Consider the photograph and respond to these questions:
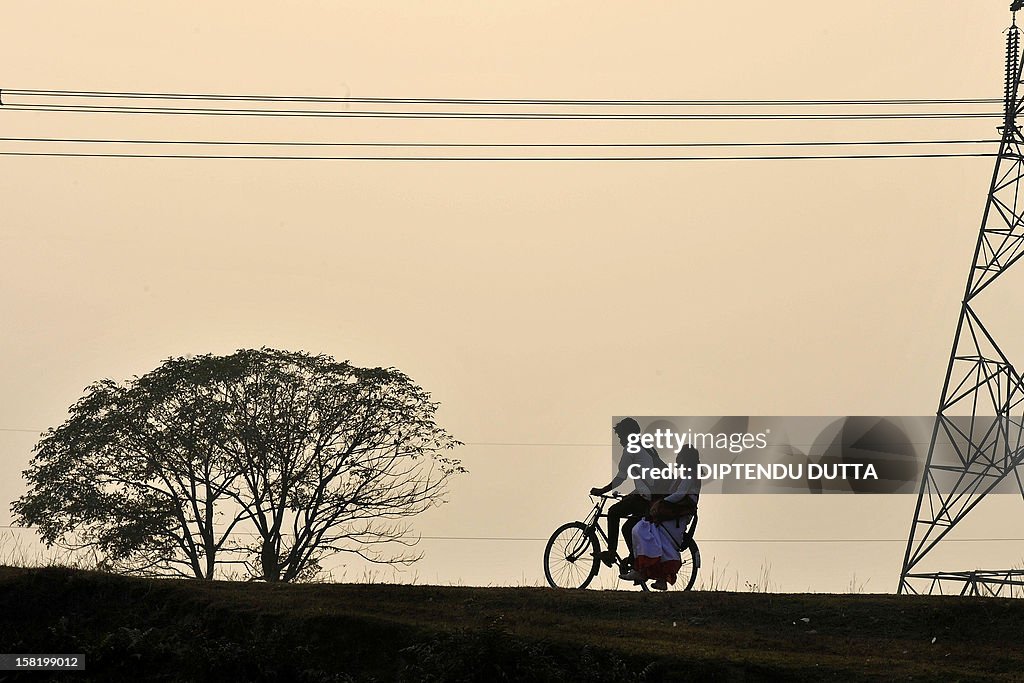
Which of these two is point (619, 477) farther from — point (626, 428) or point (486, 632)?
point (486, 632)

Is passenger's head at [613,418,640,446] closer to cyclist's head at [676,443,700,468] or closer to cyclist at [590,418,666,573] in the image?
cyclist at [590,418,666,573]

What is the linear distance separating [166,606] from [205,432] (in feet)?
57.5

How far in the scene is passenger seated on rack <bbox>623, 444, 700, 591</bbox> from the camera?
60.5 feet

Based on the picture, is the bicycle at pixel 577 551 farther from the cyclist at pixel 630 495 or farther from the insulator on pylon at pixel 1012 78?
the insulator on pylon at pixel 1012 78

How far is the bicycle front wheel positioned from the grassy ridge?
66.8 inches

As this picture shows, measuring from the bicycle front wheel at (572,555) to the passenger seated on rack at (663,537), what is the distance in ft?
2.86

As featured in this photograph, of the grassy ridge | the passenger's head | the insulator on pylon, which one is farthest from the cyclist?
the insulator on pylon

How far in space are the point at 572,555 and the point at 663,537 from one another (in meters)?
1.63

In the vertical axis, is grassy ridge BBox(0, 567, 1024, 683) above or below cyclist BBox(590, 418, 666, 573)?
below

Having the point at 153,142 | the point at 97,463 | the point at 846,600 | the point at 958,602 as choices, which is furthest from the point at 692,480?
the point at 153,142

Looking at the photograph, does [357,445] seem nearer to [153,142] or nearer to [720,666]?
[153,142]

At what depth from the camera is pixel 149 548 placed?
33688 millimetres

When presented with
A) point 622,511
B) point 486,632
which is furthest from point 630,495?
point 486,632

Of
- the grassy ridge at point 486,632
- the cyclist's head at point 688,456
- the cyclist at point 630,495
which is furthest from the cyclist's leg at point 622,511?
the grassy ridge at point 486,632
